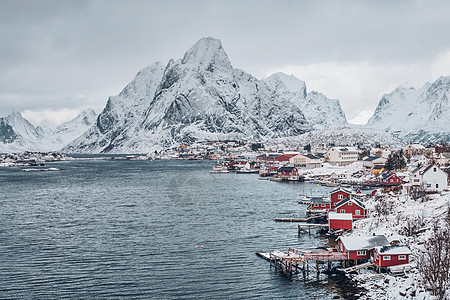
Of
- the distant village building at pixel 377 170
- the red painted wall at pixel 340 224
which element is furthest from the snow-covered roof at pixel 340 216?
the distant village building at pixel 377 170

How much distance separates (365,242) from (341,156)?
107831 mm

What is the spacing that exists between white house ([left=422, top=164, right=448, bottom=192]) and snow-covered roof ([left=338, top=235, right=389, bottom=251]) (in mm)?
26078

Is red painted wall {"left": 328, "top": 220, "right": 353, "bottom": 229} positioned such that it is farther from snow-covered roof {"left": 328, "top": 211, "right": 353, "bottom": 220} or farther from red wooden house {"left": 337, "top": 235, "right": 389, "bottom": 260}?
red wooden house {"left": 337, "top": 235, "right": 389, "bottom": 260}

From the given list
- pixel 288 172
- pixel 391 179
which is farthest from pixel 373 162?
pixel 391 179

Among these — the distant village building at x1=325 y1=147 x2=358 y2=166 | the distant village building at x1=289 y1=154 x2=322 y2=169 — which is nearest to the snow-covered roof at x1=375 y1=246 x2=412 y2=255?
the distant village building at x1=289 y1=154 x2=322 y2=169

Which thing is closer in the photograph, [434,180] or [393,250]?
[393,250]

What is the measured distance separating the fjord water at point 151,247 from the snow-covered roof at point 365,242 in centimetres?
363

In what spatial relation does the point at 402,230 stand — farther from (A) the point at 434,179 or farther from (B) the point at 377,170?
(B) the point at 377,170

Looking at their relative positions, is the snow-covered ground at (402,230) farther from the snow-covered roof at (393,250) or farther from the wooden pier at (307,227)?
the wooden pier at (307,227)

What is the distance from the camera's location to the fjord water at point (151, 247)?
3200cm

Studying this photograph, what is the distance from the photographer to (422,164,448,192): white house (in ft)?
194

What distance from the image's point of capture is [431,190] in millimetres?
58469

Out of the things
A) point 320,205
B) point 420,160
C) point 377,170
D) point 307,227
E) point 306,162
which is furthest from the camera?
point 306,162

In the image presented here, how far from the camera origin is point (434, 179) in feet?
195
